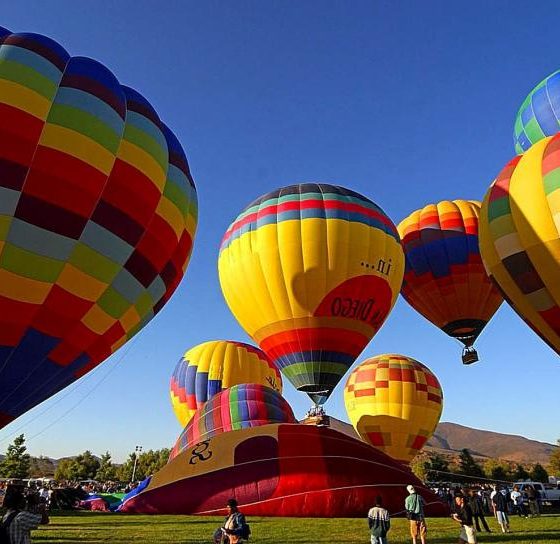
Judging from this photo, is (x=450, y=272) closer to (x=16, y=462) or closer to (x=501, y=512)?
(x=501, y=512)

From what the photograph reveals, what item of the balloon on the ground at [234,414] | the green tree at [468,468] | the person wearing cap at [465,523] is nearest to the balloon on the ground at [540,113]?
the balloon on the ground at [234,414]

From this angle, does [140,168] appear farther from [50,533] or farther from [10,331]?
[50,533]

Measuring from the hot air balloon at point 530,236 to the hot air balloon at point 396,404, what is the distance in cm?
1167

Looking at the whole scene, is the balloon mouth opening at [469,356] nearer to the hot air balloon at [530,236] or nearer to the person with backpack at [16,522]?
the hot air balloon at [530,236]

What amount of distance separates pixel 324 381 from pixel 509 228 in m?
8.04

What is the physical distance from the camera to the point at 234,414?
646 inches

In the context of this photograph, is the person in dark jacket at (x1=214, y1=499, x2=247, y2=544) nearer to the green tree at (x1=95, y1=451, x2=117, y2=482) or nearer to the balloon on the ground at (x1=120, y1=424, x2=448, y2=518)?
the balloon on the ground at (x1=120, y1=424, x2=448, y2=518)

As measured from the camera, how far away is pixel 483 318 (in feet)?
79.0

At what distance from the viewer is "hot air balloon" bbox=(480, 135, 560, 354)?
1304 centimetres

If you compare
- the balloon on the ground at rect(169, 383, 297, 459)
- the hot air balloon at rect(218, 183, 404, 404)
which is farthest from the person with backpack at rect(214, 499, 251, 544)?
the hot air balloon at rect(218, 183, 404, 404)

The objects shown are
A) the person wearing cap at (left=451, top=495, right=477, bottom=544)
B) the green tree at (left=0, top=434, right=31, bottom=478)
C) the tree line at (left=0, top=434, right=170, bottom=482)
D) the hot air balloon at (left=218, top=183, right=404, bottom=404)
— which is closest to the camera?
the person wearing cap at (left=451, top=495, right=477, bottom=544)

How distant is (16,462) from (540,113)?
178 ft

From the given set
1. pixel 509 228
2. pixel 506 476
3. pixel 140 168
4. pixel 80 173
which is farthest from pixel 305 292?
pixel 506 476

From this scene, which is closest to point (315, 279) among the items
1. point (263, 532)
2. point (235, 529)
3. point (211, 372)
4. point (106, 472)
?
point (211, 372)
